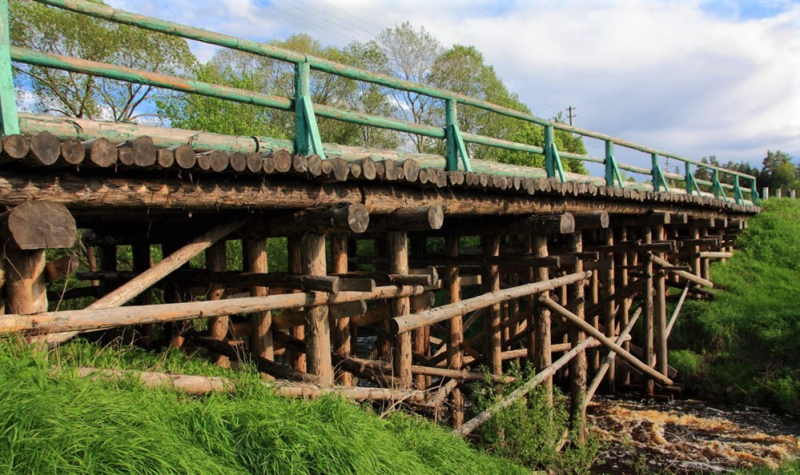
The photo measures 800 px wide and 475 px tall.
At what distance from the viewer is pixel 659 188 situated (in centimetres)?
1141

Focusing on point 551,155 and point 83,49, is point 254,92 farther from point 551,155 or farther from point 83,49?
point 83,49

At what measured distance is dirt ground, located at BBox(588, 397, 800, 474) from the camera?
297 inches

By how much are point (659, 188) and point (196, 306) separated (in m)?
9.83

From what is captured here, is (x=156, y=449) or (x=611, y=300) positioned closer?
(x=156, y=449)

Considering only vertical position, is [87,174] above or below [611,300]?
above

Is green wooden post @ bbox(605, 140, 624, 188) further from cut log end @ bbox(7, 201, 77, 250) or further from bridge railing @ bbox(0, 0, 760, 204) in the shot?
cut log end @ bbox(7, 201, 77, 250)

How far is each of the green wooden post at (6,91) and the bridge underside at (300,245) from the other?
0.22 m

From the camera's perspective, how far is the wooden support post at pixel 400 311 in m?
5.15

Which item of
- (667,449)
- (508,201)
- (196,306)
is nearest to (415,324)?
(196,306)

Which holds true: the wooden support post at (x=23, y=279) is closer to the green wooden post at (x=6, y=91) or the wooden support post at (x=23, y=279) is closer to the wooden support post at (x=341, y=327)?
the green wooden post at (x=6, y=91)

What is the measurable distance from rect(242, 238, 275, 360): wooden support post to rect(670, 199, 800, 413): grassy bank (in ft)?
26.3

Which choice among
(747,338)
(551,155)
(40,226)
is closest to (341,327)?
(551,155)

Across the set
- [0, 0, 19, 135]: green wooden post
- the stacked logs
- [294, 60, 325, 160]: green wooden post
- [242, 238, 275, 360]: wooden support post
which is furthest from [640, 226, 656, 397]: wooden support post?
[0, 0, 19, 135]: green wooden post

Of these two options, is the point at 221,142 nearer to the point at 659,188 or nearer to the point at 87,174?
the point at 87,174
